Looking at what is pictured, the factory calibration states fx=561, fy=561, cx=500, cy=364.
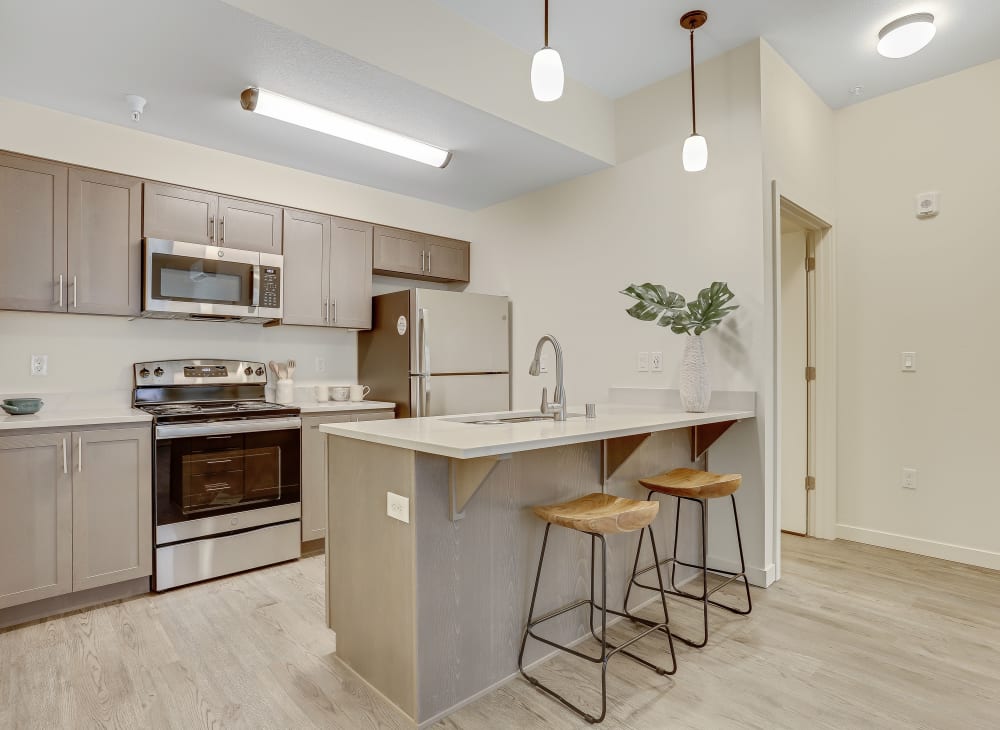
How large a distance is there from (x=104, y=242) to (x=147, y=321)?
21.4 inches

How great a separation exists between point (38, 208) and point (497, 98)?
2.35 m

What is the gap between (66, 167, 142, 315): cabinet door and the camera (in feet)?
9.43

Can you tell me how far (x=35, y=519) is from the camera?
98.4 inches

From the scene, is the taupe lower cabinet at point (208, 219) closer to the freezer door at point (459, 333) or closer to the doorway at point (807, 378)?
the freezer door at point (459, 333)

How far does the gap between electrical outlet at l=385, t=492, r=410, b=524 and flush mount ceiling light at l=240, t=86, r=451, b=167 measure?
6.46 ft

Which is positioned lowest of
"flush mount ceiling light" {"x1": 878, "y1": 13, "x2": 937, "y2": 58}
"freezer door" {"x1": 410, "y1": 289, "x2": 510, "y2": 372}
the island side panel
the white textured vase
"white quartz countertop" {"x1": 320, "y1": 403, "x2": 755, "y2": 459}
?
the island side panel

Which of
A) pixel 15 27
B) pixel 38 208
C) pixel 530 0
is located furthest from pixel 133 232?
pixel 530 0

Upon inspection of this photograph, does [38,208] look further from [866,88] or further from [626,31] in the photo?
[866,88]

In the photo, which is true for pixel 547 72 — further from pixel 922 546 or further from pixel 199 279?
pixel 922 546

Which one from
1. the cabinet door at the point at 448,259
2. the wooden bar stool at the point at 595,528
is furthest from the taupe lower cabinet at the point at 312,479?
the wooden bar stool at the point at 595,528

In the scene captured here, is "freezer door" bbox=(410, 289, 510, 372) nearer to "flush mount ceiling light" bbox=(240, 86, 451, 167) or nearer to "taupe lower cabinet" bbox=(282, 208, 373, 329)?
"taupe lower cabinet" bbox=(282, 208, 373, 329)

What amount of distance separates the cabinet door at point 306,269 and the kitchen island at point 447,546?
1.74m

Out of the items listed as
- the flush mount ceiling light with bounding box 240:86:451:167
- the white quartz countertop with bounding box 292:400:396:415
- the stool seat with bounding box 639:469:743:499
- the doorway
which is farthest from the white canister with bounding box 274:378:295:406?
the doorway

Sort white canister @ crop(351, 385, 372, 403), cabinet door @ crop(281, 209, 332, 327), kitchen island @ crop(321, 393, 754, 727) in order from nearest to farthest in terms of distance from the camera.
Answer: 1. kitchen island @ crop(321, 393, 754, 727)
2. cabinet door @ crop(281, 209, 332, 327)
3. white canister @ crop(351, 385, 372, 403)
